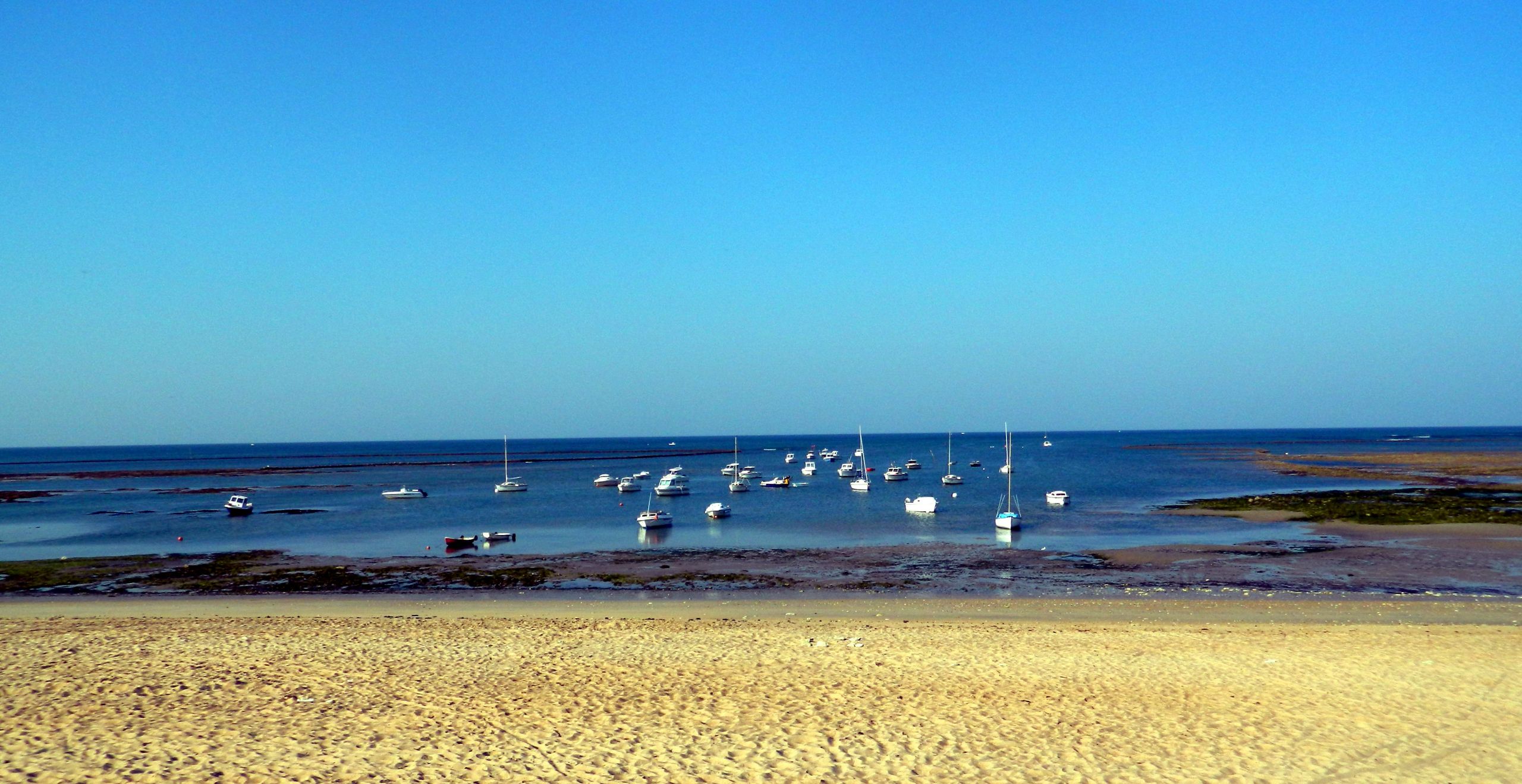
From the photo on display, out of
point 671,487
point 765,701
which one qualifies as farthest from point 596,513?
point 765,701

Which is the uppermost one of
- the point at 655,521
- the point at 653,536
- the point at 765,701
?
the point at 765,701

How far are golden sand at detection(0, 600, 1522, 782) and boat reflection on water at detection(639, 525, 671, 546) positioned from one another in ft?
84.3

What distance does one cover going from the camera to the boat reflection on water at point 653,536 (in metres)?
48.8

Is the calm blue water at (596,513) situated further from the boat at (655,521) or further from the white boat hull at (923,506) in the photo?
the boat at (655,521)

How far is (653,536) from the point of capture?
5219 cm

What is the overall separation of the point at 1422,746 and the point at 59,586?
4150cm

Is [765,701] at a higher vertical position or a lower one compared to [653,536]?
higher

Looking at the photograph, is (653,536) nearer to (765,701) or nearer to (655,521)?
(655,521)

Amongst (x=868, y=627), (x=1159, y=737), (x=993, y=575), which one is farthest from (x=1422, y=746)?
(x=993, y=575)

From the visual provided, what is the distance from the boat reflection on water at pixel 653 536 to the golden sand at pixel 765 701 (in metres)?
25.7

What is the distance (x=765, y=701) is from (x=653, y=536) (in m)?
38.2

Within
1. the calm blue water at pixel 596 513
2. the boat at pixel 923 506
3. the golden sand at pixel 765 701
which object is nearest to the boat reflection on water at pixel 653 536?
the calm blue water at pixel 596 513

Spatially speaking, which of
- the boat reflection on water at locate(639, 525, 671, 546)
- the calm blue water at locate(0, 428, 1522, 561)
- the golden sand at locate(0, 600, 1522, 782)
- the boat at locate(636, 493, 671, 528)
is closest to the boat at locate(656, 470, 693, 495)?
the calm blue water at locate(0, 428, 1522, 561)

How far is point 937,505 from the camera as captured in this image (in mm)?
69250
